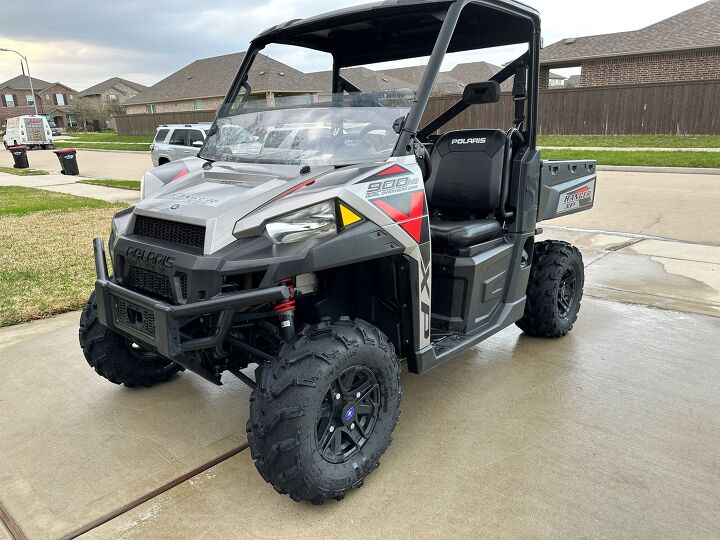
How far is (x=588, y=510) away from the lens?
2.39 m

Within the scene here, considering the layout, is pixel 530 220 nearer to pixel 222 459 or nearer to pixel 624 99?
pixel 222 459

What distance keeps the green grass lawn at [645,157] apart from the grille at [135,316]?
12.7 metres

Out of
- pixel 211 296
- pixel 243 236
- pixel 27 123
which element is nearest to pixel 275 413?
pixel 211 296

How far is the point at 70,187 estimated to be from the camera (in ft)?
49.4

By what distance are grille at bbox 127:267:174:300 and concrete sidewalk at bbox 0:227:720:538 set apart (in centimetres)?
88

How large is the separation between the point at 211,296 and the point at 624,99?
21036 mm

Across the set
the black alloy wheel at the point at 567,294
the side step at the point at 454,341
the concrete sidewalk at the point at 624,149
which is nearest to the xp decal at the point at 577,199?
the black alloy wheel at the point at 567,294

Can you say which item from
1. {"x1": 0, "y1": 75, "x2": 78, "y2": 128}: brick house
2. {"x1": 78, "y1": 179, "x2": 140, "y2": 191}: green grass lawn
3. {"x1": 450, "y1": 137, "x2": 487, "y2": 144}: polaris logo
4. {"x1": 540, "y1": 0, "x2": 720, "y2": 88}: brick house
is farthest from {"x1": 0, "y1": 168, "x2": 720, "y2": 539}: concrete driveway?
{"x1": 0, "y1": 75, "x2": 78, "y2": 128}: brick house

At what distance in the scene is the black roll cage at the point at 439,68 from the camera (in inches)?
109

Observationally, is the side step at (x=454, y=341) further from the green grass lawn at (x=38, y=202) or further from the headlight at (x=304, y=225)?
the green grass lawn at (x=38, y=202)

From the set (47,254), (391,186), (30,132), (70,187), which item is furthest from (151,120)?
(391,186)

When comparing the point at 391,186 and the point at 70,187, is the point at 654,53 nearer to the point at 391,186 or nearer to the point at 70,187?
the point at 70,187

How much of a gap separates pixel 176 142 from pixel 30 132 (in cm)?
2524

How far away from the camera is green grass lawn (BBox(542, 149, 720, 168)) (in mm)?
12547
